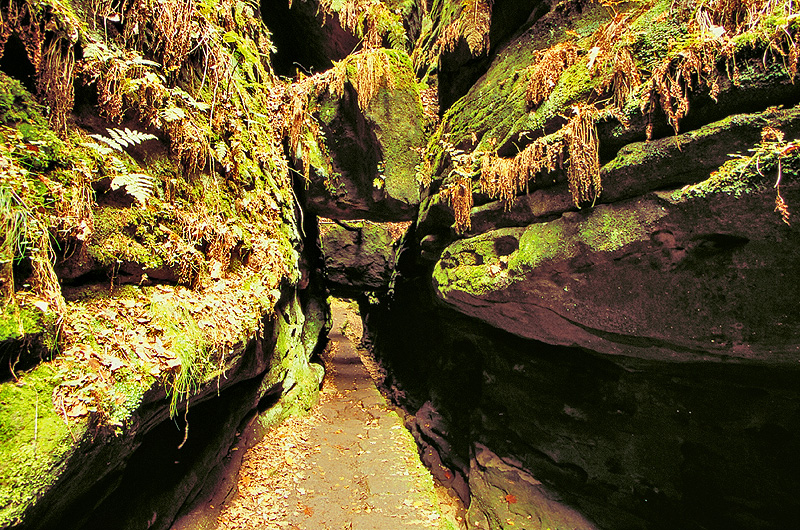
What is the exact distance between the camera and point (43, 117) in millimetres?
2164

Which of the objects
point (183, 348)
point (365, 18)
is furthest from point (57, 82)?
point (365, 18)

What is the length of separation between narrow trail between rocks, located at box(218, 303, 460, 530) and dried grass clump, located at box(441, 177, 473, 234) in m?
4.45

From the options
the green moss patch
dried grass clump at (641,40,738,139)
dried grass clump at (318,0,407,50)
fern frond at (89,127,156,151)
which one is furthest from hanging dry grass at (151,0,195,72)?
dried grass clump at (641,40,738,139)

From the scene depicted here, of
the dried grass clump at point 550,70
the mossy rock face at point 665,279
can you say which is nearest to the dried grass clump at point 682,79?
the mossy rock face at point 665,279

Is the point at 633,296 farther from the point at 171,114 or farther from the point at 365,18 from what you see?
Answer: the point at 365,18

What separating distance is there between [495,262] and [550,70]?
8.42 ft

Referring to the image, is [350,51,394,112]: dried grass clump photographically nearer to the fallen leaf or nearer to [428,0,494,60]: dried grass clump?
[428,0,494,60]: dried grass clump

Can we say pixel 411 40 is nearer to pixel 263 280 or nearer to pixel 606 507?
pixel 263 280

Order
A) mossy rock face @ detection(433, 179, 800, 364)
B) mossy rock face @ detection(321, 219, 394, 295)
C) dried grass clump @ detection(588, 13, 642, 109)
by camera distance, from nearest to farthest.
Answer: mossy rock face @ detection(433, 179, 800, 364) → dried grass clump @ detection(588, 13, 642, 109) → mossy rock face @ detection(321, 219, 394, 295)

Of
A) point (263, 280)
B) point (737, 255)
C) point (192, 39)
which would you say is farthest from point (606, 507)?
point (192, 39)

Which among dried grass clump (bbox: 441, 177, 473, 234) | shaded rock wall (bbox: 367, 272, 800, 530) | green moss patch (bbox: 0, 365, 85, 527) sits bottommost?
shaded rock wall (bbox: 367, 272, 800, 530)

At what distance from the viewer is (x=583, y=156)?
310cm

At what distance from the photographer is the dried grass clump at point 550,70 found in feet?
12.1

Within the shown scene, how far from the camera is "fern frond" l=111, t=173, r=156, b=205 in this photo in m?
2.46
